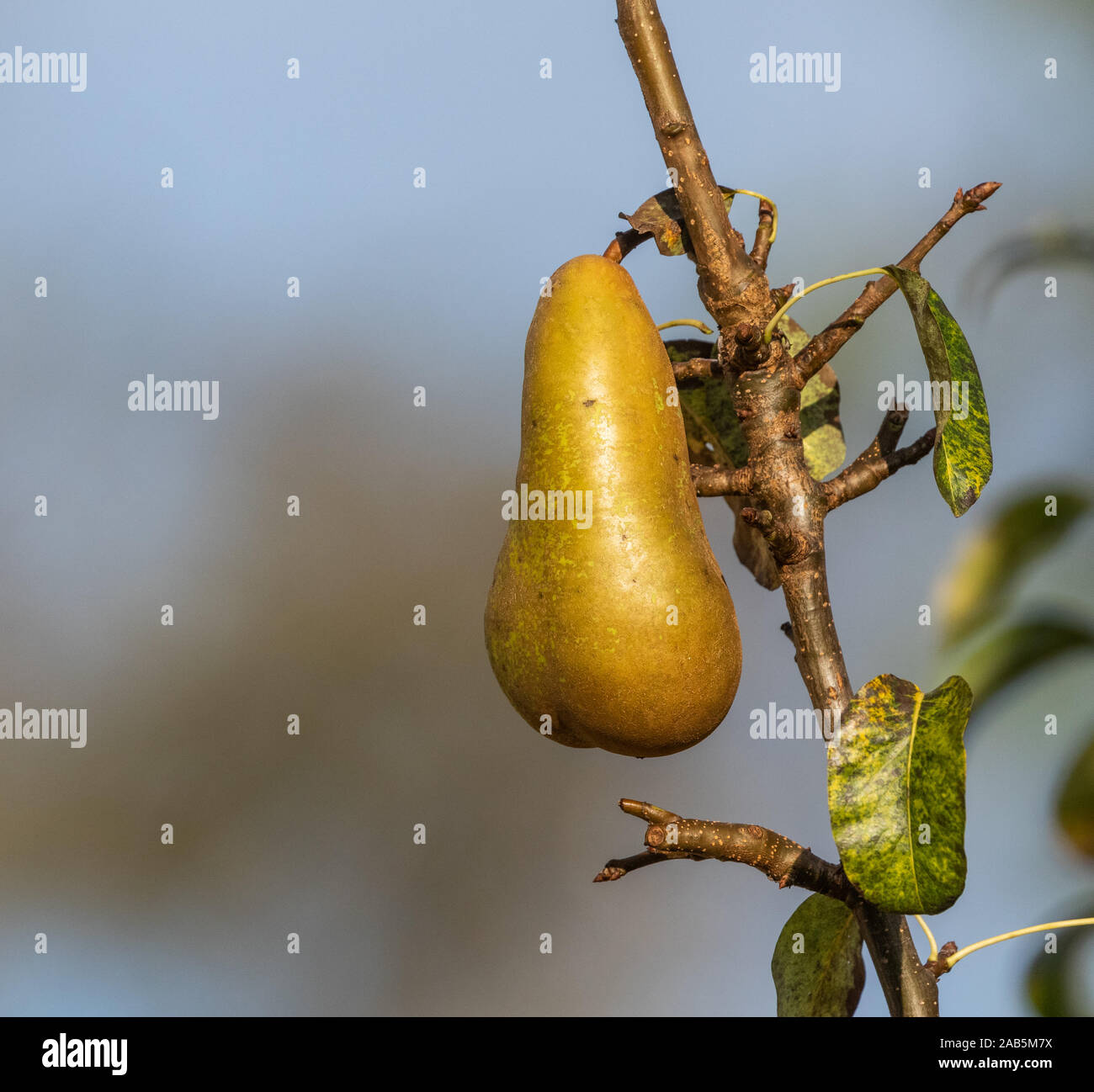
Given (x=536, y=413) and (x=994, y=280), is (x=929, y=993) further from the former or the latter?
(x=994, y=280)

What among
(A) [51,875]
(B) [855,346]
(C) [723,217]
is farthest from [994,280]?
(A) [51,875]

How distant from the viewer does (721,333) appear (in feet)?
1.67

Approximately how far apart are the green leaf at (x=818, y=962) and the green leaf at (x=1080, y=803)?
534mm

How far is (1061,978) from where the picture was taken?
3.25ft

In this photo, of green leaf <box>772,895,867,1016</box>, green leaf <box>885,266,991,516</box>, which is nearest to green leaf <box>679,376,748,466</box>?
green leaf <box>885,266,991,516</box>

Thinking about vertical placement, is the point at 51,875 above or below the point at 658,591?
below

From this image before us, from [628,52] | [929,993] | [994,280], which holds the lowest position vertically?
[929,993]

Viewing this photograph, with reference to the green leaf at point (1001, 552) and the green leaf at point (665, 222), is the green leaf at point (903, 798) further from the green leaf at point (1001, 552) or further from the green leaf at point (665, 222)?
the green leaf at point (1001, 552)

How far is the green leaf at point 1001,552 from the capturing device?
102cm

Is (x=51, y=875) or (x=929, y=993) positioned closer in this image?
(x=929, y=993)

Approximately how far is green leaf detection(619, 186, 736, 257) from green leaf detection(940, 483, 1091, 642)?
0.65 metres

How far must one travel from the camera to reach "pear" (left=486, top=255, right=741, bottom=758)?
45 cm

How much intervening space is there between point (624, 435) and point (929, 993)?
0.30 metres

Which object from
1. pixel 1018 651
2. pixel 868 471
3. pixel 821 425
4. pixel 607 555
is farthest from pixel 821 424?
pixel 1018 651
